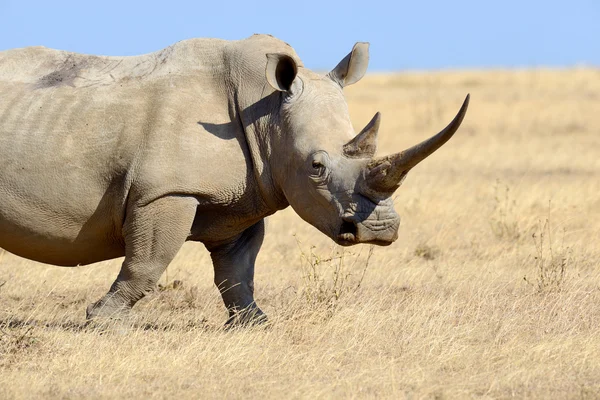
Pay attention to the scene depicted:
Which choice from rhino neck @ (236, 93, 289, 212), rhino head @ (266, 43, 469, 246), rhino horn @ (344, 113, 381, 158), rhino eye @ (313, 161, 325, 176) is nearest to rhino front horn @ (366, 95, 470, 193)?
rhino head @ (266, 43, 469, 246)

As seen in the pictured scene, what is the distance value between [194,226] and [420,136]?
53.3 feet

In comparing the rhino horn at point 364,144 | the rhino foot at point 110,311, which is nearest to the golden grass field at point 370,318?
the rhino foot at point 110,311

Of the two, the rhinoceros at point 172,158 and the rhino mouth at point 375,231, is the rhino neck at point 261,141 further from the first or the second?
the rhino mouth at point 375,231

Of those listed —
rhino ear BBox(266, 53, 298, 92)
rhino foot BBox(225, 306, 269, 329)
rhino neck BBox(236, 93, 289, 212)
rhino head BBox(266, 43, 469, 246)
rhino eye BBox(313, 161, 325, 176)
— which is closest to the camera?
rhino head BBox(266, 43, 469, 246)

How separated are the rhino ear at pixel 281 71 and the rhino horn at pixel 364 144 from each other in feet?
2.02

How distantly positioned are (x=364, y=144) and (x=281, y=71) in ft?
2.59

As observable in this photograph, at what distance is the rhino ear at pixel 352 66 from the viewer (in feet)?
26.3

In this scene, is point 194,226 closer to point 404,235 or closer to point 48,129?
point 48,129

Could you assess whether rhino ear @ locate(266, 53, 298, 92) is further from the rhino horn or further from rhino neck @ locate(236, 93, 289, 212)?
the rhino horn

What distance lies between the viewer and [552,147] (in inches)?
810

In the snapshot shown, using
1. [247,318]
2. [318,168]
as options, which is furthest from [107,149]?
[247,318]

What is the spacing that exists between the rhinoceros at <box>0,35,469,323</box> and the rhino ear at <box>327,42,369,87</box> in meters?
0.04

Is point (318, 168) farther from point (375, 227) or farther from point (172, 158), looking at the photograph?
point (172, 158)

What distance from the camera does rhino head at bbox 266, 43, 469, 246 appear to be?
7.14 meters
